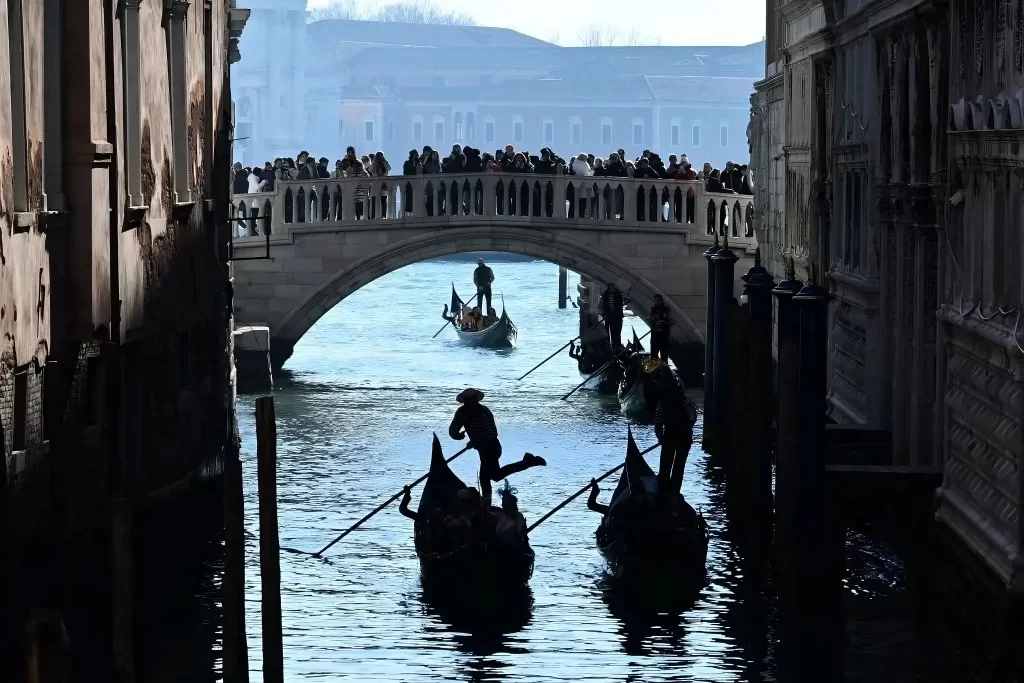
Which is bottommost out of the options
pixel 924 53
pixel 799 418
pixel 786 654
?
pixel 786 654

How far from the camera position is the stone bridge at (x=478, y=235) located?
18609mm

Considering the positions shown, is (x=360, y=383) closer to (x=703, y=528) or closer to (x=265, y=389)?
(x=265, y=389)

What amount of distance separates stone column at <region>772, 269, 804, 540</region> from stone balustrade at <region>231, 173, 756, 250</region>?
9.62 m

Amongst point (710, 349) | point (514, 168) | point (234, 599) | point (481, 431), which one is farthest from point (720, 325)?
point (234, 599)

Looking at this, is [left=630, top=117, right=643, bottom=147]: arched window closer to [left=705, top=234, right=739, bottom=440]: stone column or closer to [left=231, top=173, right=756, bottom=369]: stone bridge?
[left=231, top=173, right=756, bottom=369]: stone bridge

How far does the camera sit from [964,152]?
9094 millimetres

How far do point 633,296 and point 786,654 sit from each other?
10708 mm

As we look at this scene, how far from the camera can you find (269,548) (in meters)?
7.10

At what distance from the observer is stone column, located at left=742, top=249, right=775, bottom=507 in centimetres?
1064

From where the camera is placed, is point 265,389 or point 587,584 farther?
point 265,389

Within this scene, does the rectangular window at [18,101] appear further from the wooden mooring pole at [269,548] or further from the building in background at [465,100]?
the building in background at [465,100]

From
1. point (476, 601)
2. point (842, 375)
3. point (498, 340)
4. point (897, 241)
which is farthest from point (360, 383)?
point (476, 601)

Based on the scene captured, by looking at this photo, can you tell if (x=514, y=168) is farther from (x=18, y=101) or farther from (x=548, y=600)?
(x=18, y=101)

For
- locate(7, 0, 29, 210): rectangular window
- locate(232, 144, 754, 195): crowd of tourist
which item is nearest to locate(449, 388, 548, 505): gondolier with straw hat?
locate(7, 0, 29, 210): rectangular window
